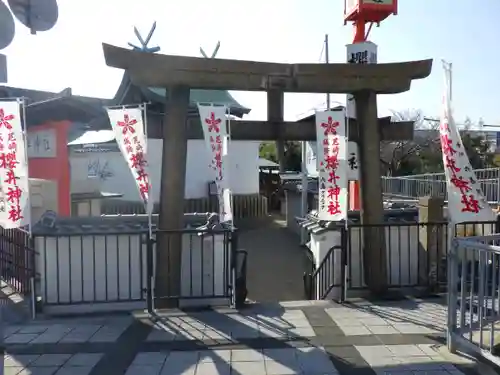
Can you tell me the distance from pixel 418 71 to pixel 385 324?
4.31m

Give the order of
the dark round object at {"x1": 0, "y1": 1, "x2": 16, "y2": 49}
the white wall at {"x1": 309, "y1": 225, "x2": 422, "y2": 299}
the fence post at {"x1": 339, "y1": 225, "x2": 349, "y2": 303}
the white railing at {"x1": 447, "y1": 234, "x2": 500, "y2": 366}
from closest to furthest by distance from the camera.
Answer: the dark round object at {"x1": 0, "y1": 1, "x2": 16, "y2": 49}, the white railing at {"x1": 447, "y1": 234, "x2": 500, "y2": 366}, the fence post at {"x1": 339, "y1": 225, "x2": 349, "y2": 303}, the white wall at {"x1": 309, "y1": 225, "x2": 422, "y2": 299}

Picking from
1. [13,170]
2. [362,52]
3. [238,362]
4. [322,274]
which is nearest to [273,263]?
[322,274]

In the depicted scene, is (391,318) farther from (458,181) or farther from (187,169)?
(187,169)

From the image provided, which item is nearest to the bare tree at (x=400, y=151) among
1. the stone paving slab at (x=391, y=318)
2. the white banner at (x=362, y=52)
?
the white banner at (x=362, y=52)

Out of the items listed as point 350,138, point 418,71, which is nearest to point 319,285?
point 350,138

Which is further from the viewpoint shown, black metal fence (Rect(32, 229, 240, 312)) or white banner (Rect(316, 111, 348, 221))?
white banner (Rect(316, 111, 348, 221))

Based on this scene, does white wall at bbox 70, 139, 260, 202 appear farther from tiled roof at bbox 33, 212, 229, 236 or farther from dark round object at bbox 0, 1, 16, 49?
dark round object at bbox 0, 1, 16, 49

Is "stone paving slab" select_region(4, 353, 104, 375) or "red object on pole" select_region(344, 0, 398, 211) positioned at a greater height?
"red object on pole" select_region(344, 0, 398, 211)

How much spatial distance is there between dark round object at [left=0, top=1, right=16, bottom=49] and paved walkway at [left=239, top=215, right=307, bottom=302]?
27.1ft

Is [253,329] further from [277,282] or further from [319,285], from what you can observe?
[277,282]

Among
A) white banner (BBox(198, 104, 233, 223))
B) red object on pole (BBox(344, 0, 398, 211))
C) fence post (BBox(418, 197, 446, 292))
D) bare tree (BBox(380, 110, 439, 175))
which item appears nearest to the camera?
white banner (BBox(198, 104, 233, 223))

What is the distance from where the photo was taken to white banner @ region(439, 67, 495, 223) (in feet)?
19.1

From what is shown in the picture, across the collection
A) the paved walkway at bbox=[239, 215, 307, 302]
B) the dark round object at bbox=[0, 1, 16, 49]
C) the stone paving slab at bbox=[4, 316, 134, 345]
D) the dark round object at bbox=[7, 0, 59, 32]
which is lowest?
the paved walkway at bbox=[239, 215, 307, 302]

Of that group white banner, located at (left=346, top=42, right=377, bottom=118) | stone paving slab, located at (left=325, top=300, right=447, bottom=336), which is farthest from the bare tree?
stone paving slab, located at (left=325, top=300, right=447, bottom=336)
